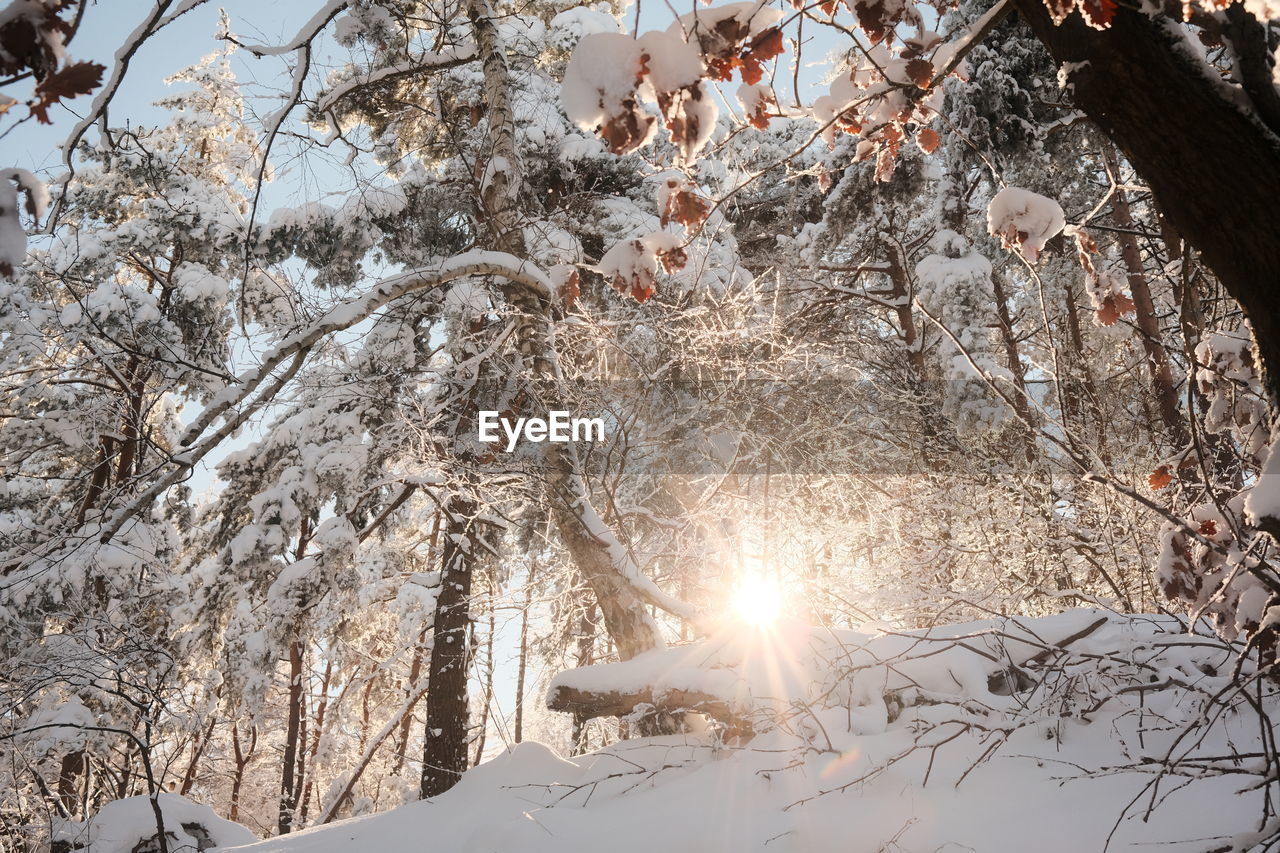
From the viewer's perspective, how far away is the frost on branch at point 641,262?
2.06 m

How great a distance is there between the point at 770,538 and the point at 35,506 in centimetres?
1301

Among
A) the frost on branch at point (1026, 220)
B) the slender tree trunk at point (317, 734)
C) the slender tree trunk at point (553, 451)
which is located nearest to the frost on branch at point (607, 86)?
the frost on branch at point (1026, 220)

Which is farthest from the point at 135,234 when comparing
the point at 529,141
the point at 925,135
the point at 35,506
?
the point at 925,135

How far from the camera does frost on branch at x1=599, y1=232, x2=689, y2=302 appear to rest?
2059 mm

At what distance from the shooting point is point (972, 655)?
3186mm

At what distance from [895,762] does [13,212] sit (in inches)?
116

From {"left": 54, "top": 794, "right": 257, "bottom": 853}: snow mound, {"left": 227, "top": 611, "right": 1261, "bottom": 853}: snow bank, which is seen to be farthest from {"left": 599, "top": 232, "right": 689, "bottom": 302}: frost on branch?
{"left": 54, "top": 794, "right": 257, "bottom": 853}: snow mound

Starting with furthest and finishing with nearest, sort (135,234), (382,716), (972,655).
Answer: (382,716) < (135,234) < (972,655)

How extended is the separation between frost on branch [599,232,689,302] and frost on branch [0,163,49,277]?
125 centimetres

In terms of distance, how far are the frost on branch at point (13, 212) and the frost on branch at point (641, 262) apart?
125 cm

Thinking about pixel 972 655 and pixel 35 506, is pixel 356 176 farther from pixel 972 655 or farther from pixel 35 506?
pixel 35 506

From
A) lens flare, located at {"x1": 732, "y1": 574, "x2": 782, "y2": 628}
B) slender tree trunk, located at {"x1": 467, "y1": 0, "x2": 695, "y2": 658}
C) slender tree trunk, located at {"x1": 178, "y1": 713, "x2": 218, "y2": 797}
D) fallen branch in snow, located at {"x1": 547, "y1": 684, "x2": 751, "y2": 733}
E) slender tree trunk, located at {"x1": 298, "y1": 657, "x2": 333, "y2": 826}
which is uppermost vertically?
slender tree trunk, located at {"x1": 467, "y1": 0, "x2": 695, "y2": 658}

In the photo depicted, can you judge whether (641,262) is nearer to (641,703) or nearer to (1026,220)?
(1026,220)

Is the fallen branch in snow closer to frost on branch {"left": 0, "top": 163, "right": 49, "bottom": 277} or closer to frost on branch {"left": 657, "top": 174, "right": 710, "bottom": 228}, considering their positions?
frost on branch {"left": 657, "top": 174, "right": 710, "bottom": 228}
